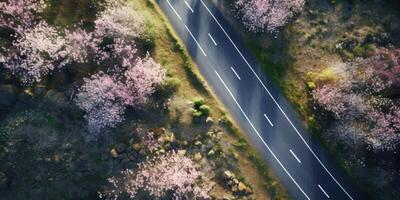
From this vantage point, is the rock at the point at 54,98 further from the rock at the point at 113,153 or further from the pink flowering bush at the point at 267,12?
the pink flowering bush at the point at 267,12

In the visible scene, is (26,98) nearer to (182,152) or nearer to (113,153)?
(113,153)

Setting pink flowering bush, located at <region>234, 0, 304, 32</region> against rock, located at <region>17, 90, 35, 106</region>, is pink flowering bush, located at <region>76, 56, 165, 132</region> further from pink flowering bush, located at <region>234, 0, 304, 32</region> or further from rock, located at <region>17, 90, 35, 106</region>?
pink flowering bush, located at <region>234, 0, 304, 32</region>

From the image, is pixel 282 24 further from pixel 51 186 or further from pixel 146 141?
pixel 51 186

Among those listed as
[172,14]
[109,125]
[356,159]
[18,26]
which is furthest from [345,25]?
[18,26]

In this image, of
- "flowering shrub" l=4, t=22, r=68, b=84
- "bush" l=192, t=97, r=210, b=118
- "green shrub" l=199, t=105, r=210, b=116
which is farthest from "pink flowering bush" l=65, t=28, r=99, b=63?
"green shrub" l=199, t=105, r=210, b=116

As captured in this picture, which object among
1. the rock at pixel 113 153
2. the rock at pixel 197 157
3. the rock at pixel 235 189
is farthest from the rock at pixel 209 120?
the rock at pixel 113 153

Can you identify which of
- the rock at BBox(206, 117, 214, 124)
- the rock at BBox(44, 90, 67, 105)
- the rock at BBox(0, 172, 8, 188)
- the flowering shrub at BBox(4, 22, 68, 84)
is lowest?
the rock at BBox(206, 117, 214, 124)
